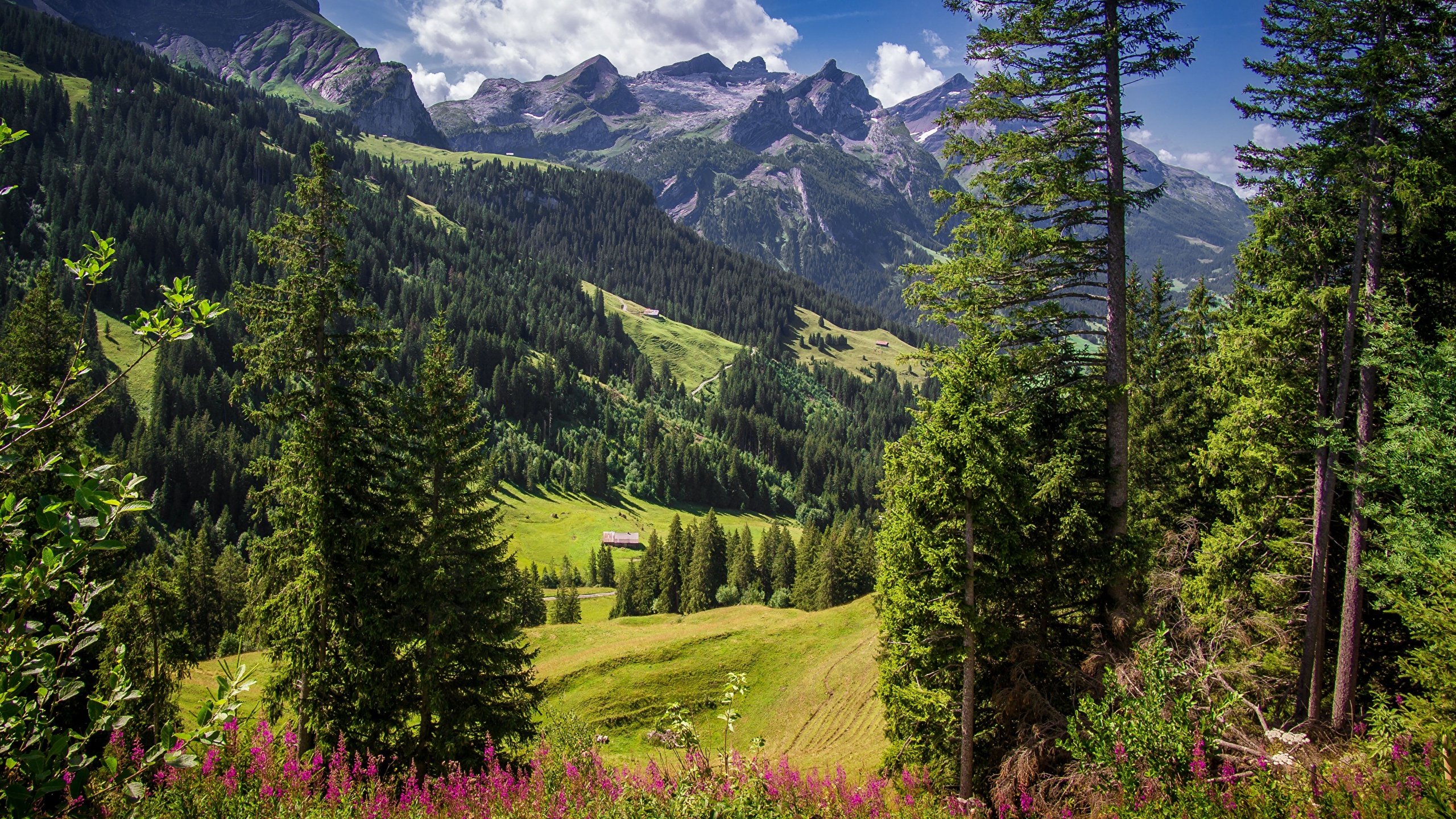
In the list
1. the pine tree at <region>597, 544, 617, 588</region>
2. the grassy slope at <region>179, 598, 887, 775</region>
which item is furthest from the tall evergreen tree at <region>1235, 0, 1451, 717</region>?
the pine tree at <region>597, 544, 617, 588</region>

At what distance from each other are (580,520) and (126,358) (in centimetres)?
10436

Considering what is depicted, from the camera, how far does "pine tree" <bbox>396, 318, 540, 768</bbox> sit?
1870 cm

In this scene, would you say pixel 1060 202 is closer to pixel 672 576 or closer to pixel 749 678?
pixel 749 678

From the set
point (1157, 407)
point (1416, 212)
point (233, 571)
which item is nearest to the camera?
point (1416, 212)

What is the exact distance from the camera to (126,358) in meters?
140

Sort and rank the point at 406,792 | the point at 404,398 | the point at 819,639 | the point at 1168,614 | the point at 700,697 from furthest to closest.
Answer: the point at 819,639 < the point at 700,697 < the point at 404,398 < the point at 1168,614 < the point at 406,792

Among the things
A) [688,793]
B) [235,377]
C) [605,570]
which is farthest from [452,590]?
[235,377]

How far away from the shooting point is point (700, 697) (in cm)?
4094

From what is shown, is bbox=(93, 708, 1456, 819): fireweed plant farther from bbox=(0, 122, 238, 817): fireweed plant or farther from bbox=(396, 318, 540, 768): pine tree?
bbox=(396, 318, 540, 768): pine tree

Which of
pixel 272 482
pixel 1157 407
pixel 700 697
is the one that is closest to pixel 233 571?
pixel 700 697

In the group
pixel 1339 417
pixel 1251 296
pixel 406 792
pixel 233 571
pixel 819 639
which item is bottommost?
pixel 233 571

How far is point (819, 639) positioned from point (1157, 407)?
88.3 feet

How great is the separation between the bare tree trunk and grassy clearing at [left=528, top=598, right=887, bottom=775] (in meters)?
→ 17.2

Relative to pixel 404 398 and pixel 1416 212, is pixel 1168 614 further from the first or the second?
pixel 404 398
